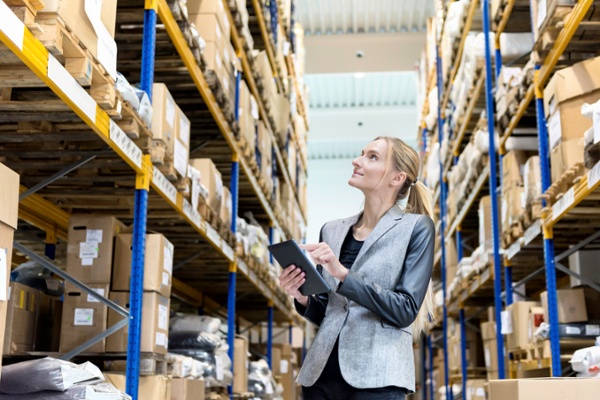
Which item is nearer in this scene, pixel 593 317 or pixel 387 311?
pixel 387 311

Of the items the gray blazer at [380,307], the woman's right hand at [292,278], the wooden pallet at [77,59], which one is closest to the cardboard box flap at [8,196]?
the wooden pallet at [77,59]

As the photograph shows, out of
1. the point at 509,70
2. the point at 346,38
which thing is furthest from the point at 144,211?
the point at 346,38

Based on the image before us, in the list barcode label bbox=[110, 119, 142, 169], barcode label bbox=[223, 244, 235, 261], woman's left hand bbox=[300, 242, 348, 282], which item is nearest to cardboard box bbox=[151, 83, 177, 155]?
barcode label bbox=[110, 119, 142, 169]

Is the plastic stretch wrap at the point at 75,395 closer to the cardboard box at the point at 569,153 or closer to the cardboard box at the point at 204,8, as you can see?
the cardboard box at the point at 569,153

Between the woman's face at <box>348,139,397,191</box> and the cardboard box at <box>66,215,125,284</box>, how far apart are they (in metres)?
2.22

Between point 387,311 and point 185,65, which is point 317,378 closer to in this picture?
point 387,311

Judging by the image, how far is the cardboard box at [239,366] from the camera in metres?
7.61

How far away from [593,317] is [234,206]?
323cm

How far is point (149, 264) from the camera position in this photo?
457 cm

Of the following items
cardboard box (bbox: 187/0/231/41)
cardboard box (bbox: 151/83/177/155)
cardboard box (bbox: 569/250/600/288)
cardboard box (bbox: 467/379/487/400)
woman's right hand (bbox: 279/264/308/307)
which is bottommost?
cardboard box (bbox: 467/379/487/400)

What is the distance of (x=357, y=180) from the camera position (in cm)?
282

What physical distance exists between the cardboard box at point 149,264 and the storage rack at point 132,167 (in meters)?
0.19

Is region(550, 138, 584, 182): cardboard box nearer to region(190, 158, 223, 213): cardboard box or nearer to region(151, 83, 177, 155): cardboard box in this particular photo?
region(151, 83, 177, 155): cardboard box

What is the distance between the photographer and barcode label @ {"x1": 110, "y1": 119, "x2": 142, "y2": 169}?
3.85 m
